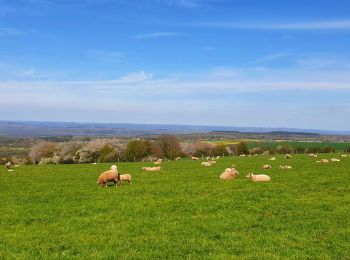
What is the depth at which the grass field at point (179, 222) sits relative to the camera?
13.4 metres

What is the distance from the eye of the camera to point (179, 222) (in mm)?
17203

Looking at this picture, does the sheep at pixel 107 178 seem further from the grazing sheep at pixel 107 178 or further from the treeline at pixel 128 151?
the treeline at pixel 128 151

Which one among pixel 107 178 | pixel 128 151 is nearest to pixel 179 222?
pixel 107 178

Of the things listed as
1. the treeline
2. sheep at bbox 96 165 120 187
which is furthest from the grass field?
the treeline

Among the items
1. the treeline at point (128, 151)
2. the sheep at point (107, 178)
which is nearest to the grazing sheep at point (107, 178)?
the sheep at point (107, 178)

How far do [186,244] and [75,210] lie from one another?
8.08m

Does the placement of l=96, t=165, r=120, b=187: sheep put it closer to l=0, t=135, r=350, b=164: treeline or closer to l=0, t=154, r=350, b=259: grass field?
l=0, t=154, r=350, b=259: grass field

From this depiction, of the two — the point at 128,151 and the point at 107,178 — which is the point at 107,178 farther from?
the point at 128,151

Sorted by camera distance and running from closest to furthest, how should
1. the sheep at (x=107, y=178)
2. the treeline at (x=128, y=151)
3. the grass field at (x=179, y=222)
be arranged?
the grass field at (x=179, y=222)
the sheep at (x=107, y=178)
the treeline at (x=128, y=151)

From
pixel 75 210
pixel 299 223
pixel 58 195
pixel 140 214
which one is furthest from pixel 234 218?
pixel 58 195

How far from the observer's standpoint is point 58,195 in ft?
83.5

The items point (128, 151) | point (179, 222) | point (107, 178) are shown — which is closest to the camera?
point (179, 222)

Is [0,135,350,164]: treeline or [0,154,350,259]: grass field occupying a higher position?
[0,154,350,259]: grass field

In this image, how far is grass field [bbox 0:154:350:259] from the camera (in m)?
13.4
